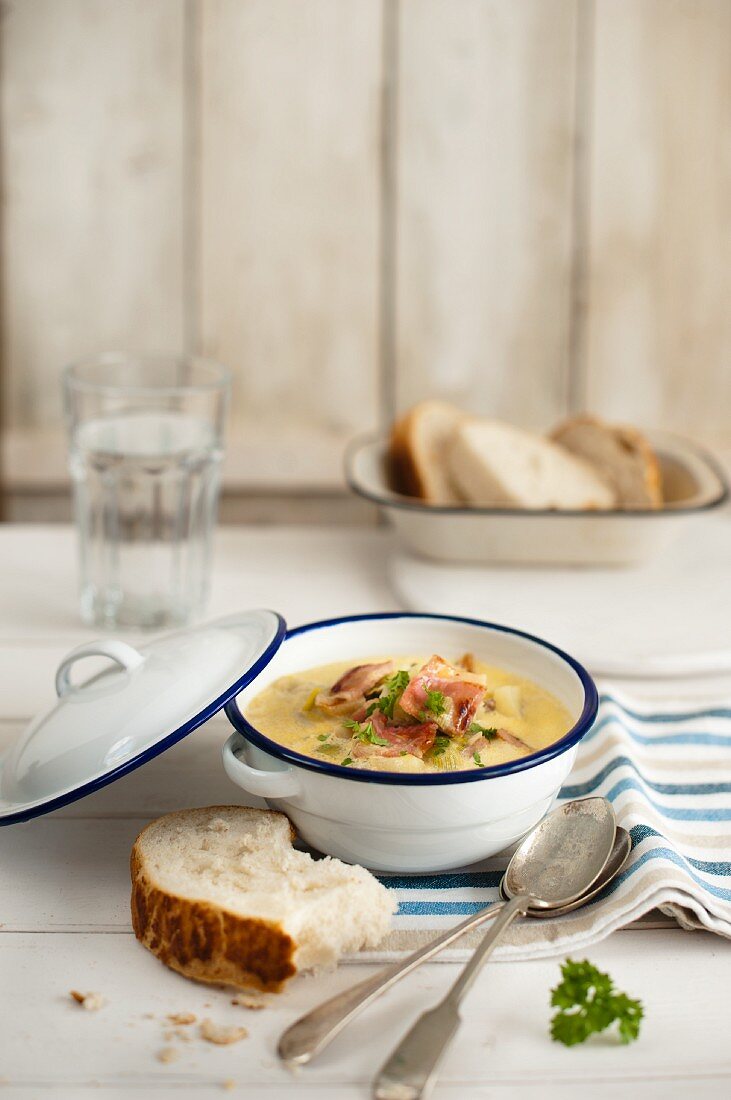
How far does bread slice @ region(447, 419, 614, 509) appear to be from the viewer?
5.93ft

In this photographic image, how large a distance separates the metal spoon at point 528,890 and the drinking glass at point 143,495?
2.44 ft

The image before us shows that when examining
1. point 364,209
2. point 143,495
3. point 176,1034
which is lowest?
point 176,1034

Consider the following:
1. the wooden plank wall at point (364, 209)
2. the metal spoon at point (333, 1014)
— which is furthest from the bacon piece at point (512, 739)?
the wooden plank wall at point (364, 209)

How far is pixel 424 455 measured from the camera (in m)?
1.88

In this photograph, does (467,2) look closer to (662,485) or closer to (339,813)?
(662,485)

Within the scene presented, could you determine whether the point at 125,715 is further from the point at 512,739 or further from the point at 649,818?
the point at 649,818

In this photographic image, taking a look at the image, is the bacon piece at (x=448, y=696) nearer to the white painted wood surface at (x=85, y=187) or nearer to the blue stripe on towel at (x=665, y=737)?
the blue stripe on towel at (x=665, y=737)

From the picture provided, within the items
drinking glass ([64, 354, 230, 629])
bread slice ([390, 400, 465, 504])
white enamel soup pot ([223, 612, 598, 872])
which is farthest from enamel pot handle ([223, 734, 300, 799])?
bread slice ([390, 400, 465, 504])

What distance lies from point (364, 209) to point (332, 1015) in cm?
195

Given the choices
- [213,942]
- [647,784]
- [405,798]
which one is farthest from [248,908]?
[647,784]

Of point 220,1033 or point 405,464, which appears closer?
point 220,1033

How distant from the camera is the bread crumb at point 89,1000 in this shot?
88cm

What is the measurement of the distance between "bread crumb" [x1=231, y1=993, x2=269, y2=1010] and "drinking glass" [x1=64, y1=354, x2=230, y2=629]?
796 mm

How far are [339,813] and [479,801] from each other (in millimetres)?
112
